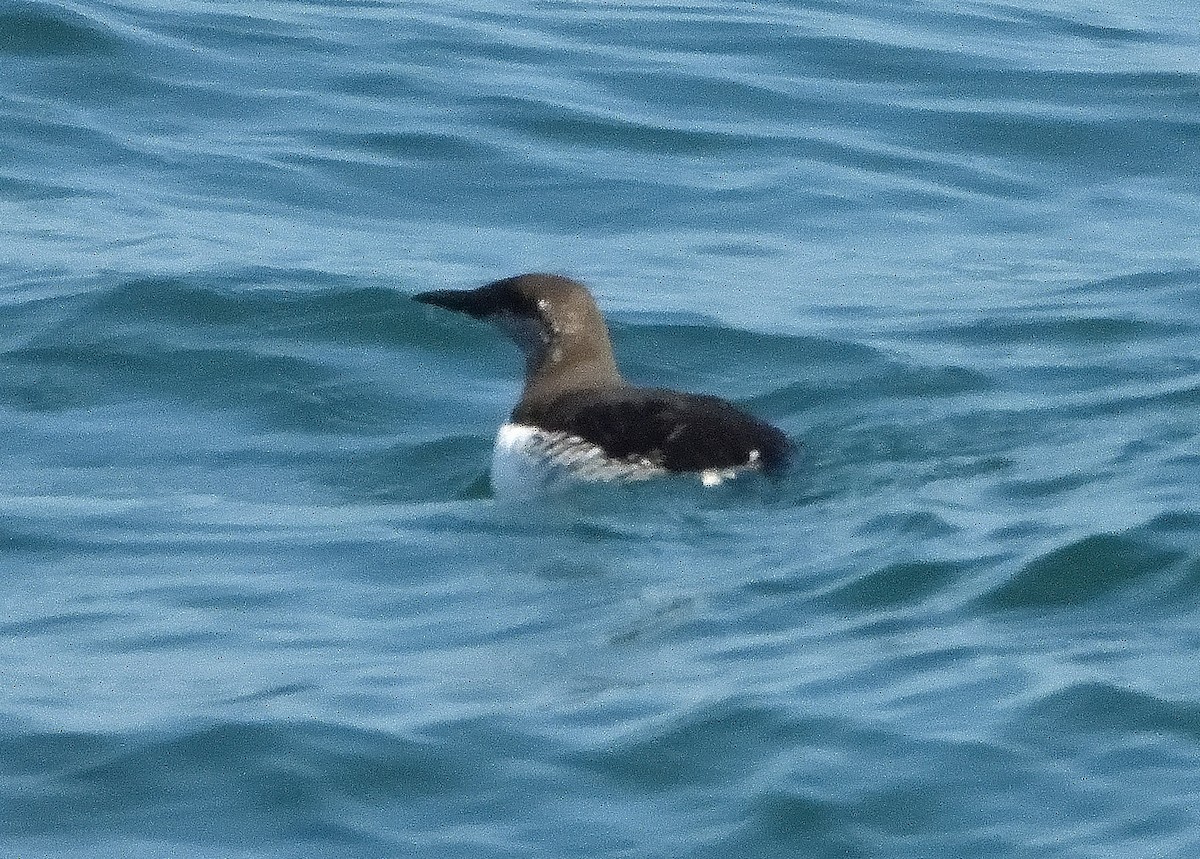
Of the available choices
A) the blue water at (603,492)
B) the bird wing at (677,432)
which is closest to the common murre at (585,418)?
the bird wing at (677,432)

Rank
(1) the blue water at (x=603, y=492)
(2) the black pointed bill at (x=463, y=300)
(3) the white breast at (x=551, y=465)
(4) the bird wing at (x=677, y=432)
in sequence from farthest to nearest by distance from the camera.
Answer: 1. (2) the black pointed bill at (x=463, y=300)
2. (3) the white breast at (x=551, y=465)
3. (4) the bird wing at (x=677, y=432)
4. (1) the blue water at (x=603, y=492)

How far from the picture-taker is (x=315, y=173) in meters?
11.8

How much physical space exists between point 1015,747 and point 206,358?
4747mm

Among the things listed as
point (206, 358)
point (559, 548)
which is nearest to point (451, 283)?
point (206, 358)

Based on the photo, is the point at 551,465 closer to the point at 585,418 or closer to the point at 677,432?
the point at 585,418

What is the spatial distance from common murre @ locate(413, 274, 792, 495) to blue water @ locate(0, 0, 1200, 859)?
12cm

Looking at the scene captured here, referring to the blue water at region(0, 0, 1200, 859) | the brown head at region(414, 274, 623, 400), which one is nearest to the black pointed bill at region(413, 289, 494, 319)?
the brown head at region(414, 274, 623, 400)

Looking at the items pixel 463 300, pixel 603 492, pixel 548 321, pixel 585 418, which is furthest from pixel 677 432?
pixel 463 300

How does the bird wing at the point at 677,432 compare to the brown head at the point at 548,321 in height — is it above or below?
below

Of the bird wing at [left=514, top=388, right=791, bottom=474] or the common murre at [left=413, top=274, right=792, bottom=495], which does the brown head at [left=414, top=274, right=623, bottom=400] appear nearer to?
the common murre at [left=413, top=274, right=792, bottom=495]

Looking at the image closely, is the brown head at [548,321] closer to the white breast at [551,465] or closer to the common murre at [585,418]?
the common murre at [585,418]

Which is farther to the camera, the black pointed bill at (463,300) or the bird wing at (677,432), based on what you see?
the black pointed bill at (463,300)

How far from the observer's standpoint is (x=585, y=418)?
791cm

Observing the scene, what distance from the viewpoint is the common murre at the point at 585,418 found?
755cm
